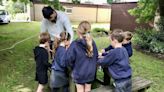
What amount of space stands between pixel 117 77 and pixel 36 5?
80.8ft

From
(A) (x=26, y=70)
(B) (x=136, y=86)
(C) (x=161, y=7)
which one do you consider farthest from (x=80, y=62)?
(C) (x=161, y=7)

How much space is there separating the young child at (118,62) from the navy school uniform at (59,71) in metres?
0.67

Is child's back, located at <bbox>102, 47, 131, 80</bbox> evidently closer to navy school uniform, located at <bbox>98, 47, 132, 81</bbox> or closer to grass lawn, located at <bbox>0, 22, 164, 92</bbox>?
navy school uniform, located at <bbox>98, 47, 132, 81</bbox>

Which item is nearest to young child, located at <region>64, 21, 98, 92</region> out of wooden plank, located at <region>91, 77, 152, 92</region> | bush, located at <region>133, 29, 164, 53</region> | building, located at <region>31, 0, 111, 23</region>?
wooden plank, located at <region>91, 77, 152, 92</region>

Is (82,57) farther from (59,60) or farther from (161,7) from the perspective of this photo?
(161,7)

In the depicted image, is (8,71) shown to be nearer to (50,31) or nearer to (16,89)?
(16,89)

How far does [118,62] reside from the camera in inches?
132

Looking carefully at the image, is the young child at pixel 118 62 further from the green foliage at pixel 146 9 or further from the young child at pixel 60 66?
the green foliage at pixel 146 9

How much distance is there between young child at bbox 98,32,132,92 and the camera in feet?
10.9

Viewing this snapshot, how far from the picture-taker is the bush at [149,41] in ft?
31.0

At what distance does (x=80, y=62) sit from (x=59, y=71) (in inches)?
22.8

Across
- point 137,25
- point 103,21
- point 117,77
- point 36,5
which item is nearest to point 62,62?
point 117,77

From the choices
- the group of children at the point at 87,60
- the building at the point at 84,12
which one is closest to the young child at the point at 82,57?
the group of children at the point at 87,60

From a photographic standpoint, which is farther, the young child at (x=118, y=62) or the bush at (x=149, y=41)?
the bush at (x=149, y=41)
